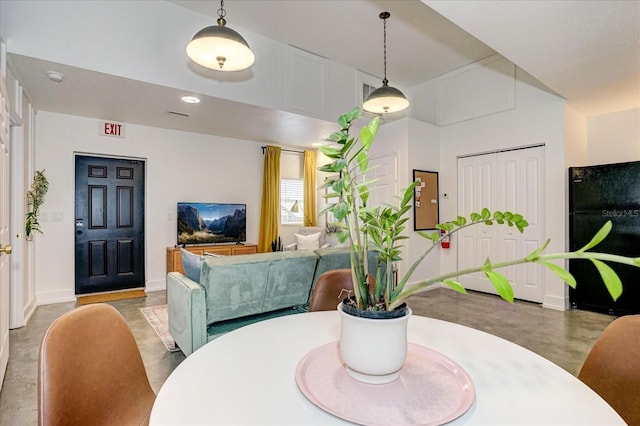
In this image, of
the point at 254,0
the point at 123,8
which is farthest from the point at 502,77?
the point at 123,8

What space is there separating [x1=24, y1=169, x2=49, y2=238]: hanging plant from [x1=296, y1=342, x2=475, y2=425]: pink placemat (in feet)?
13.9

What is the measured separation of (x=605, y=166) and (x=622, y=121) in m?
1.03

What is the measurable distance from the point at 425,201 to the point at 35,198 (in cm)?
516

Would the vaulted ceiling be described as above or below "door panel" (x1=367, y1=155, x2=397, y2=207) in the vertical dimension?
above

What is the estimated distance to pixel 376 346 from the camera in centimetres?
83

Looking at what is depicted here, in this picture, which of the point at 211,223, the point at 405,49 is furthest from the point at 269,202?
the point at 405,49

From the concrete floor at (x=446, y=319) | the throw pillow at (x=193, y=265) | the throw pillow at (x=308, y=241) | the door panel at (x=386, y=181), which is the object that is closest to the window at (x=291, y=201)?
the throw pillow at (x=308, y=241)

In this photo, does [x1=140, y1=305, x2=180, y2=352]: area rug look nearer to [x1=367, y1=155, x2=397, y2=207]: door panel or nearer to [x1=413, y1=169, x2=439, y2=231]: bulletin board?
[x1=367, y1=155, x2=397, y2=207]: door panel

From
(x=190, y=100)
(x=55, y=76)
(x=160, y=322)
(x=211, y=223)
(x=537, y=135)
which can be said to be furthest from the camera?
(x=211, y=223)

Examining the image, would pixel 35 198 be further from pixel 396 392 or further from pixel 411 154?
pixel 411 154

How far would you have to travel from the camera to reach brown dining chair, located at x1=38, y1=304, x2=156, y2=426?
0.88 metres

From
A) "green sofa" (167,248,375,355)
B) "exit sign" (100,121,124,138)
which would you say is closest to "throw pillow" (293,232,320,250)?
"green sofa" (167,248,375,355)

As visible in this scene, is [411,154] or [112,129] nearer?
[112,129]

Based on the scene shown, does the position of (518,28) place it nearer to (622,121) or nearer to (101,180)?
(622,121)
